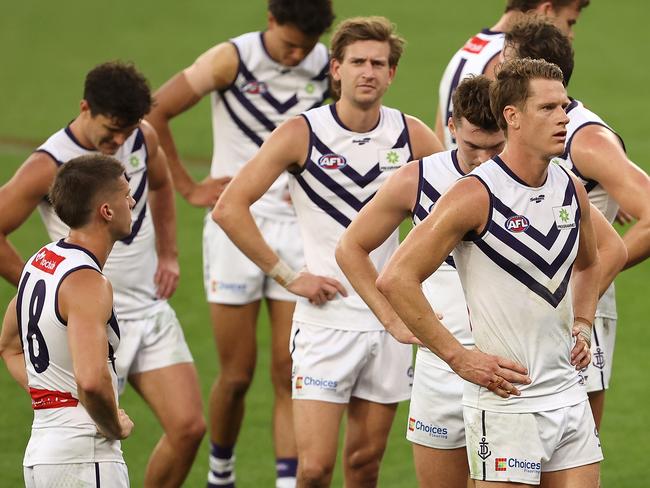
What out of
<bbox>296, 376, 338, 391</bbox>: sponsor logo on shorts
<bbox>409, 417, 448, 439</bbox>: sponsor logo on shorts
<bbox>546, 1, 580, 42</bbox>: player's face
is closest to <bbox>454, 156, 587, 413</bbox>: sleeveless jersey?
<bbox>409, 417, 448, 439</bbox>: sponsor logo on shorts

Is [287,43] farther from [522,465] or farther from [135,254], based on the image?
[522,465]

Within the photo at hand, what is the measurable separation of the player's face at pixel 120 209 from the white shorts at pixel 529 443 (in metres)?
1.70

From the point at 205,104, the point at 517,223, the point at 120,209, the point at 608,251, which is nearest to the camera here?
the point at 517,223

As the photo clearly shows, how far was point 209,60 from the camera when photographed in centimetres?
870

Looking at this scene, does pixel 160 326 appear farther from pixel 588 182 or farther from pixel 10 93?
pixel 10 93

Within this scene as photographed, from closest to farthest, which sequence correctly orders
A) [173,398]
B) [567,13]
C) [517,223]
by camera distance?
[517,223] → [173,398] → [567,13]

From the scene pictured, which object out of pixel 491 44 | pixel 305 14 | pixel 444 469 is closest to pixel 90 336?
pixel 444 469

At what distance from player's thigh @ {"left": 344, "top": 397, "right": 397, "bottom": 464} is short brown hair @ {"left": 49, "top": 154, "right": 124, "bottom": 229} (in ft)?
6.39

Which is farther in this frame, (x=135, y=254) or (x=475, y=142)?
(x=135, y=254)

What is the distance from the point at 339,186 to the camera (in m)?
6.98

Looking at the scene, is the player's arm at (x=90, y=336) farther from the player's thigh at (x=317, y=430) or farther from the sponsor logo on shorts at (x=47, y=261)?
the player's thigh at (x=317, y=430)

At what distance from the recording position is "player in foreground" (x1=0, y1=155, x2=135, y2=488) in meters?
5.51

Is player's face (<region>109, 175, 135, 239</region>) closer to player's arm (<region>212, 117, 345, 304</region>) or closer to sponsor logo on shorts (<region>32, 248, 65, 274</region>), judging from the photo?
sponsor logo on shorts (<region>32, 248, 65, 274</region>)

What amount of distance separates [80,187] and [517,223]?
1.86 m
